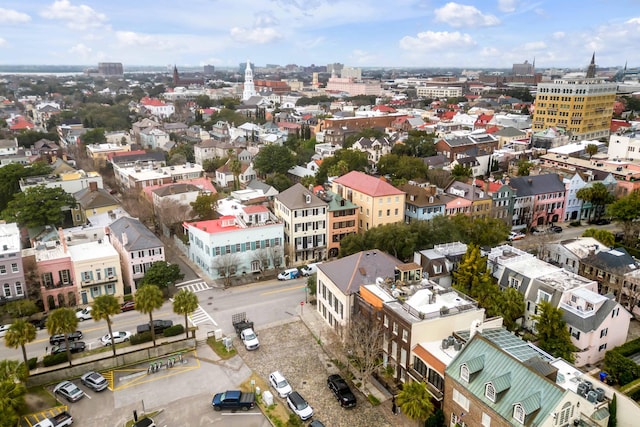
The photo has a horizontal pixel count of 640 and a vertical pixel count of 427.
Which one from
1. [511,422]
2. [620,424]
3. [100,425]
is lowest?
[100,425]

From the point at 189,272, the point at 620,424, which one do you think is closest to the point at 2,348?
the point at 189,272

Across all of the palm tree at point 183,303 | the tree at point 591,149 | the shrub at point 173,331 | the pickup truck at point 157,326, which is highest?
the tree at point 591,149

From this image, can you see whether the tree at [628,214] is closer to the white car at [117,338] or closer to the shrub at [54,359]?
the white car at [117,338]

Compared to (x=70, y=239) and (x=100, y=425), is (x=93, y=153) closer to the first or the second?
(x=70, y=239)

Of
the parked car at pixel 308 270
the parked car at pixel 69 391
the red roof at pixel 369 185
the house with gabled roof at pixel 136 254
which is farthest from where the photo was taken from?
the red roof at pixel 369 185

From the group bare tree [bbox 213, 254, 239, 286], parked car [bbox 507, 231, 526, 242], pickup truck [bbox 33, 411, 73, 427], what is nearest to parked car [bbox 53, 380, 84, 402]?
pickup truck [bbox 33, 411, 73, 427]

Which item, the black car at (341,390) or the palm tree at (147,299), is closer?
the black car at (341,390)

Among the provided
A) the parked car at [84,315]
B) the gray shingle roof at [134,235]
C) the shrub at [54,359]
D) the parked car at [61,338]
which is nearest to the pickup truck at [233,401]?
the shrub at [54,359]
